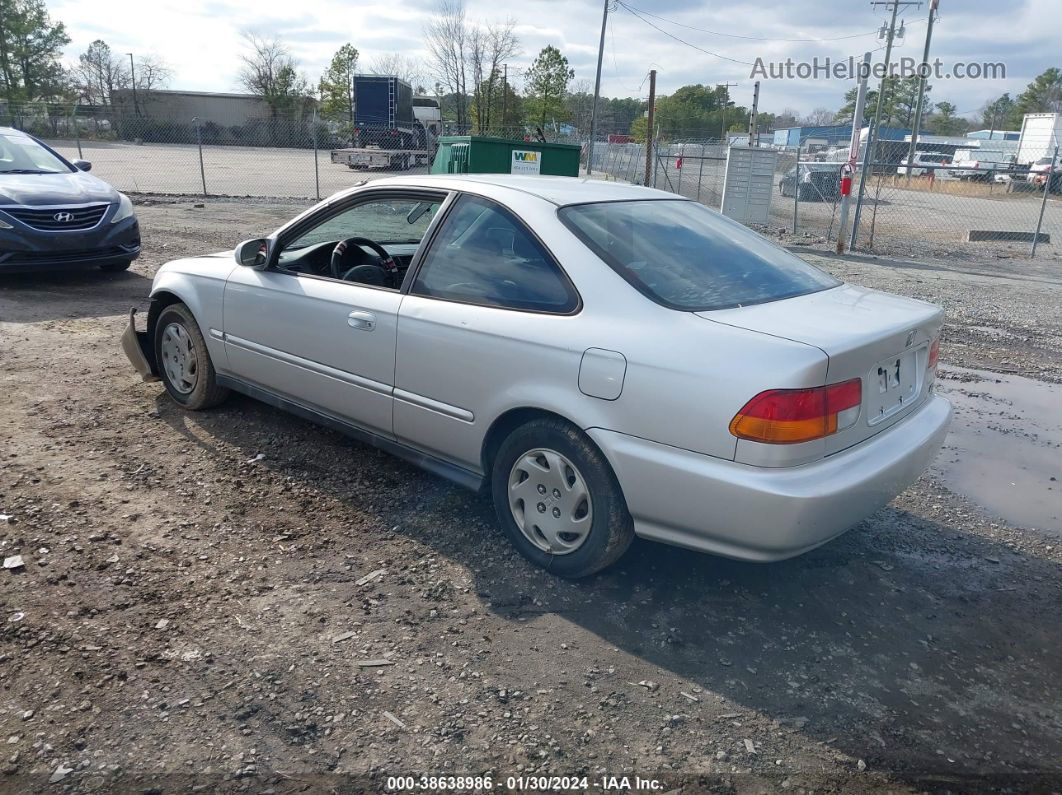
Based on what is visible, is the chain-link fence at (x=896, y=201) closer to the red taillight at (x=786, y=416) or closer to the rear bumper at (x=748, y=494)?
the rear bumper at (x=748, y=494)

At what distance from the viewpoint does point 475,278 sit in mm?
3586

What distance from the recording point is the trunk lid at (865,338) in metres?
2.89

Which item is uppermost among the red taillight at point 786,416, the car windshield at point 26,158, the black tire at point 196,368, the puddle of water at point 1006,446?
the car windshield at point 26,158

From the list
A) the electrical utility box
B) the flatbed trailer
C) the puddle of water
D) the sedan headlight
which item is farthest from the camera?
the flatbed trailer

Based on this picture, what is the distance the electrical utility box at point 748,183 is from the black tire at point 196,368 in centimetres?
1314

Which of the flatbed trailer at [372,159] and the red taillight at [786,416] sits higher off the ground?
the flatbed trailer at [372,159]

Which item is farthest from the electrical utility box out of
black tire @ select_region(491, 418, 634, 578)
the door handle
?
black tire @ select_region(491, 418, 634, 578)

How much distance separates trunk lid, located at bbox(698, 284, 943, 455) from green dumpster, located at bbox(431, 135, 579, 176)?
9.64 metres

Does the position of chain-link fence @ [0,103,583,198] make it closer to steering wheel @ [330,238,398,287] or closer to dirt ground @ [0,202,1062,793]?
steering wheel @ [330,238,398,287]

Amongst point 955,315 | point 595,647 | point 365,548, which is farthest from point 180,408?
point 955,315

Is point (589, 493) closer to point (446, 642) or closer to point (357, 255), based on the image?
point (446, 642)

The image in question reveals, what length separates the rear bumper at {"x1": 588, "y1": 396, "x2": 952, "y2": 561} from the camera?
2768 mm

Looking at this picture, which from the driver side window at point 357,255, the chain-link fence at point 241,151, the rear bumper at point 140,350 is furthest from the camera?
the chain-link fence at point 241,151

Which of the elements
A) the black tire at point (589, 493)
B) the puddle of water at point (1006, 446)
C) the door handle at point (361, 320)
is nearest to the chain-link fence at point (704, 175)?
the puddle of water at point (1006, 446)
